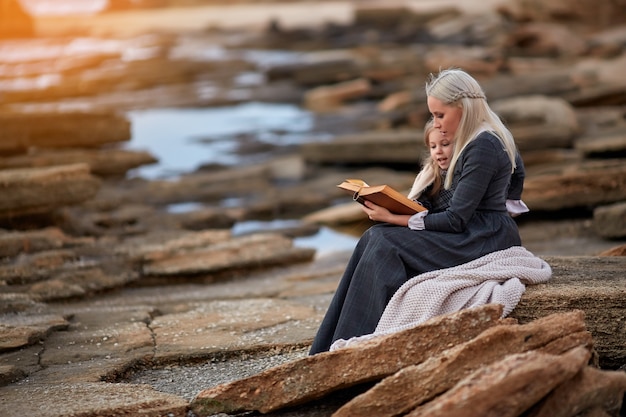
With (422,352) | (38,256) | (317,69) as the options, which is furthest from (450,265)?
(317,69)

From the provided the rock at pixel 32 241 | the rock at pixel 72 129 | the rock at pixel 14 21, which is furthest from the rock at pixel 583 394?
the rock at pixel 14 21

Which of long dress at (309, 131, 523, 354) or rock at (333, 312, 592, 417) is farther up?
long dress at (309, 131, 523, 354)

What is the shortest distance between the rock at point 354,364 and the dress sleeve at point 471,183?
582 millimetres

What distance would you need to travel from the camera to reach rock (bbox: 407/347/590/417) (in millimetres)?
3912

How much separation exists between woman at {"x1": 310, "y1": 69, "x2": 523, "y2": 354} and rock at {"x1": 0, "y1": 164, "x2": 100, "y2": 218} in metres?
4.78

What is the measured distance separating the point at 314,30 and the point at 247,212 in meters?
31.0

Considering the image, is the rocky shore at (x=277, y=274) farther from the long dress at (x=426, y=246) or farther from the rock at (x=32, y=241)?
the long dress at (x=426, y=246)

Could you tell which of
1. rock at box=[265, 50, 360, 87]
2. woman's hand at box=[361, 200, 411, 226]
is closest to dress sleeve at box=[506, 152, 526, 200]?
woman's hand at box=[361, 200, 411, 226]

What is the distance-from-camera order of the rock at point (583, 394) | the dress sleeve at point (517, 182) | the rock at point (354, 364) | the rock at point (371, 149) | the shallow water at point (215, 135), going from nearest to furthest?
1. the rock at point (583, 394)
2. the rock at point (354, 364)
3. the dress sleeve at point (517, 182)
4. the shallow water at point (215, 135)
5. the rock at point (371, 149)

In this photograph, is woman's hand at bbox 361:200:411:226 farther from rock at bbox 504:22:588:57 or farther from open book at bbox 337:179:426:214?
rock at bbox 504:22:588:57

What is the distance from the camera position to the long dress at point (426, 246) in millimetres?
4934

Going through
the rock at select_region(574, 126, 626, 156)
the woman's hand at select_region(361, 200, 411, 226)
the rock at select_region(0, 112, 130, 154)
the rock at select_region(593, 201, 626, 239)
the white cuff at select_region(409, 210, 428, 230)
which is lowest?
the rock at select_region(593, 201, 626, 239)

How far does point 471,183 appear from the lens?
16.4 feet

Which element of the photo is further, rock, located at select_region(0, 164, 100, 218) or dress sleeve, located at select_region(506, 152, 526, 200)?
rock, located at select_region(0, 164, 100, 218)
